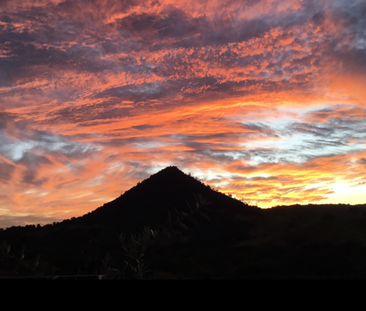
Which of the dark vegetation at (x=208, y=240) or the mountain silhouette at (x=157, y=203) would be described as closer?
the dark vegetation at (x=208, y=240)

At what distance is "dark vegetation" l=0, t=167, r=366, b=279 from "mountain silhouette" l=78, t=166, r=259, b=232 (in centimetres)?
10

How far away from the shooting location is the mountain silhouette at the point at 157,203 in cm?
3100

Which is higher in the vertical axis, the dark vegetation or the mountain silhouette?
the mountain silhouette

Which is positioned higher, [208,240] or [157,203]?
[157,203]

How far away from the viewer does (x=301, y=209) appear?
3550 cm

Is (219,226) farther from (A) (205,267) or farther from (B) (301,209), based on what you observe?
(B) (301,209)

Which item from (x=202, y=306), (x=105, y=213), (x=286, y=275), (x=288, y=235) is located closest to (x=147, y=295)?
(x=202, y=306)

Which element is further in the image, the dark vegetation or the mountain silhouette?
the mountain silhouette

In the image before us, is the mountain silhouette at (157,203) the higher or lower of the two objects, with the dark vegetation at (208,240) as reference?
higher

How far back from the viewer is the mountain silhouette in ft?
102

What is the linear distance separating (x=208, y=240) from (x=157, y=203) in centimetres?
891

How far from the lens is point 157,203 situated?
34062 mm

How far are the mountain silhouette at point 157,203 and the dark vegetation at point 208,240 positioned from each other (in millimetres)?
98

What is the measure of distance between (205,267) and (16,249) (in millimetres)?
14217
